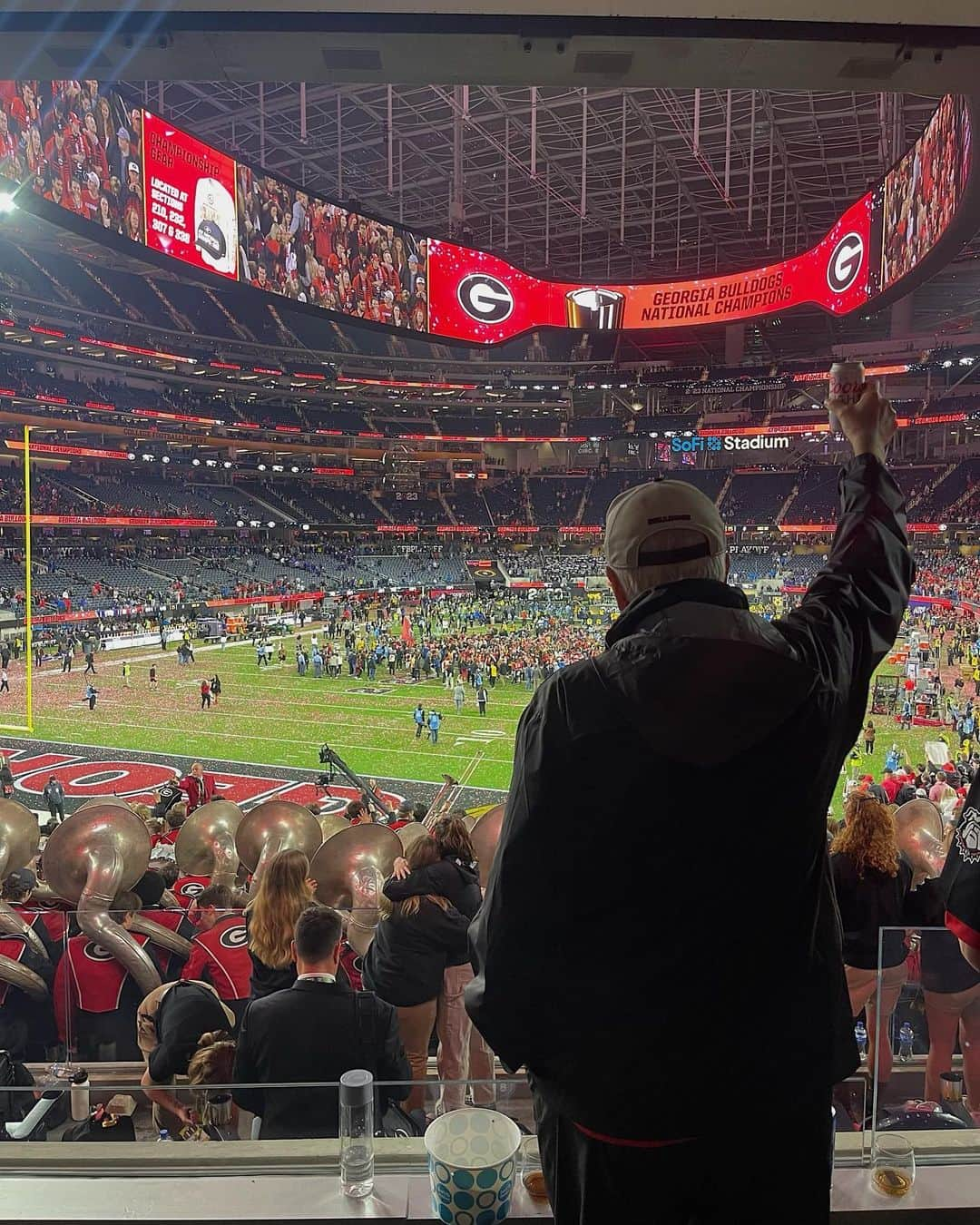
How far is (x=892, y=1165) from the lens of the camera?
5.31ft

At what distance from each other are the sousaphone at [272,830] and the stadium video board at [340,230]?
5.47m

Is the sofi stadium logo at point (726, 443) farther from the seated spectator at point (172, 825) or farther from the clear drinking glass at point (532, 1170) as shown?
the clear drinking glass at point (532, 1170)

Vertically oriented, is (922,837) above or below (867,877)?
below

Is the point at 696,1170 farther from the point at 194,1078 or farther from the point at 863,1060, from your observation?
the point at 194,1078

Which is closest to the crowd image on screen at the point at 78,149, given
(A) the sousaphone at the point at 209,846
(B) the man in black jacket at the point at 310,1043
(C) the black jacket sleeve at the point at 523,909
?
(A) the sousaphone at the point at 209,846

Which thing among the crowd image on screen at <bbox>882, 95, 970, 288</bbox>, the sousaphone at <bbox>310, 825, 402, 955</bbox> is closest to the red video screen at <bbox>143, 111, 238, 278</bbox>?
the crowd image on screen at <bbox>882, 95, 970, 288</bbox>

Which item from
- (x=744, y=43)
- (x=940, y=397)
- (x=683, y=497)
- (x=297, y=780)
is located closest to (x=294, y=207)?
(x=297, y=780)

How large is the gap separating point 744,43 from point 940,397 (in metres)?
43.7

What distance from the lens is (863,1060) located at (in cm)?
191

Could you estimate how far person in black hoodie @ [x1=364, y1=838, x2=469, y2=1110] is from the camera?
2.46 meters

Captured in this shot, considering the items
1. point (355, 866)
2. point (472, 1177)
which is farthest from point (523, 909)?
point (355, 866)

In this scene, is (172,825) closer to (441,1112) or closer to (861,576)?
(441,1112)

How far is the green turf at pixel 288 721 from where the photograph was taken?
14.3 m

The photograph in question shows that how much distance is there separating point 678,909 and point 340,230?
14933mm
